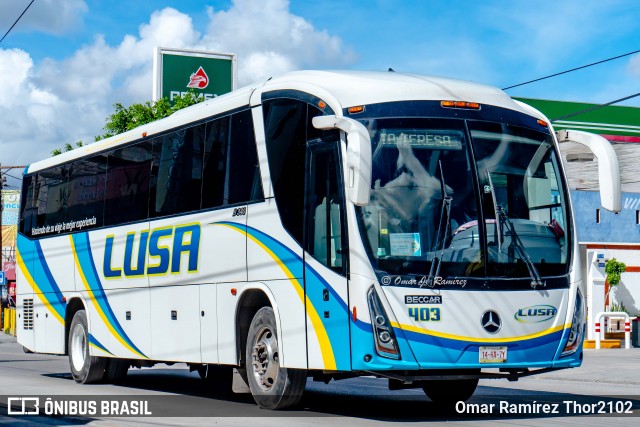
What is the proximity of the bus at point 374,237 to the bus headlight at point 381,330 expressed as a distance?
1 centimetres

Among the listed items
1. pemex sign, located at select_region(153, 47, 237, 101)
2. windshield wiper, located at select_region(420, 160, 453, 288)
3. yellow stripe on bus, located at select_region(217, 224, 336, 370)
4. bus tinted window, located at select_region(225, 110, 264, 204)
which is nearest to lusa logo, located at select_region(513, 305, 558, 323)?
windshield wiper, located at select_region(420, 160, 453, 288)

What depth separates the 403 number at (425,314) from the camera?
11289 mm

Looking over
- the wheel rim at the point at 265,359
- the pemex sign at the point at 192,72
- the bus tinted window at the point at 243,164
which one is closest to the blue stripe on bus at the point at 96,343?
the bus tinted window at the point at 243,164

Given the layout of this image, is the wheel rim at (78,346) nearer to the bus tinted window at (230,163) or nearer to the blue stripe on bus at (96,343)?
the blue stripe on bus at (96,343)

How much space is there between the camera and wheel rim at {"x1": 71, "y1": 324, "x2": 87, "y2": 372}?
18594mm

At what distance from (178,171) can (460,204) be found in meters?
5.09

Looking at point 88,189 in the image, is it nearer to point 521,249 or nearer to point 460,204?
A: point 460,204

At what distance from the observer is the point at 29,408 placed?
42.7 ft

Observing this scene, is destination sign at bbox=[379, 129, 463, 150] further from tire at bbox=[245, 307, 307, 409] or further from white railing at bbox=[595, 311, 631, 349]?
white railing at bbox=[595, 311, 631, 349]

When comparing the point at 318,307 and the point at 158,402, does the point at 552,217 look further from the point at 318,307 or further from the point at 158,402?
the point at 158,402

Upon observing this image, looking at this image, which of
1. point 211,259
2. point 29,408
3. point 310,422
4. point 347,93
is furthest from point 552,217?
point 29,408

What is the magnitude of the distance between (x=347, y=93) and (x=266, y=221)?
1.90m

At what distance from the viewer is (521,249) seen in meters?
11.9

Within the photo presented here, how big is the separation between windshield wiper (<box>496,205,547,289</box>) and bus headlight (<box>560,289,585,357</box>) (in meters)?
0.62
